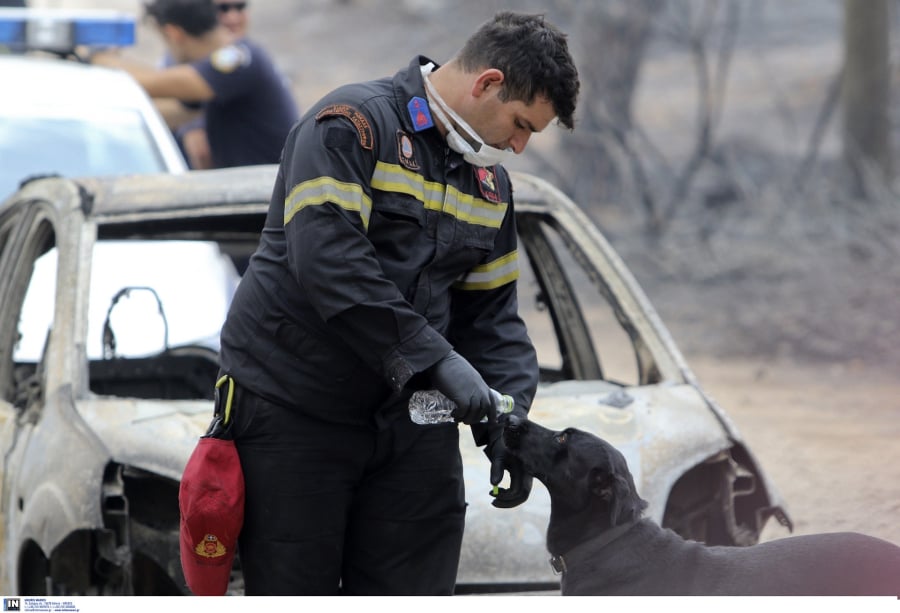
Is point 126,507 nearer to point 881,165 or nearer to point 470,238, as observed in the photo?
point 470,238

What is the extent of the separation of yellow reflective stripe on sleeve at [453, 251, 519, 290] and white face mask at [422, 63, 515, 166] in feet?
0.80

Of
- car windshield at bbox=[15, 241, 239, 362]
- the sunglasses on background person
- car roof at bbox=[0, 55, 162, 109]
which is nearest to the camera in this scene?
car windshield at bbox=[15, 241, 239, 362]

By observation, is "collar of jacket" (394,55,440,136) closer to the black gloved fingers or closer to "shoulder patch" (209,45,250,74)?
the black gloved fingers

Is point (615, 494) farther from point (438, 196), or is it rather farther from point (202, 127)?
point (202, 127)

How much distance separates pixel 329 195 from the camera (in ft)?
8.19

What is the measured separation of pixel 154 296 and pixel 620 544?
2398 millimetres

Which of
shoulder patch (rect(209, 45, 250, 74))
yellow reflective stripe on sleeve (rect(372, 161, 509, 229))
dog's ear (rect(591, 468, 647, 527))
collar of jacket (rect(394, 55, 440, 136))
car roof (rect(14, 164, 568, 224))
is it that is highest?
shoulder patch (rect(209, 45, 250, 74))

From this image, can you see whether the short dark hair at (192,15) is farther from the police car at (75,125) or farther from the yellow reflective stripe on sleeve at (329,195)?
the yellow reflective stripe on sleeve at (329,195)

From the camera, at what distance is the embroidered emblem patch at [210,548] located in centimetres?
273

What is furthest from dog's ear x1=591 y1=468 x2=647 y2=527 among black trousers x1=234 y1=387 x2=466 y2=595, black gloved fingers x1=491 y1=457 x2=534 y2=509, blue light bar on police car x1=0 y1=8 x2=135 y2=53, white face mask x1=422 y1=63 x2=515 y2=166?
blue light bar on police car x1=0 y1=8 x2=135 y2=53

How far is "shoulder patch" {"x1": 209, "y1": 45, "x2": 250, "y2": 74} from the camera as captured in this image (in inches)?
246

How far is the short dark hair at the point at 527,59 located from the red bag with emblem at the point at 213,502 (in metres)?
0.83

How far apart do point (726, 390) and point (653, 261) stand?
3680 millimetres

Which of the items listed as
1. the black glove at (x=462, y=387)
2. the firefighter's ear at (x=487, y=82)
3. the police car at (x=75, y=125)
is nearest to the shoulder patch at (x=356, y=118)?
the firefighter's ear at (x=487, y=82)
